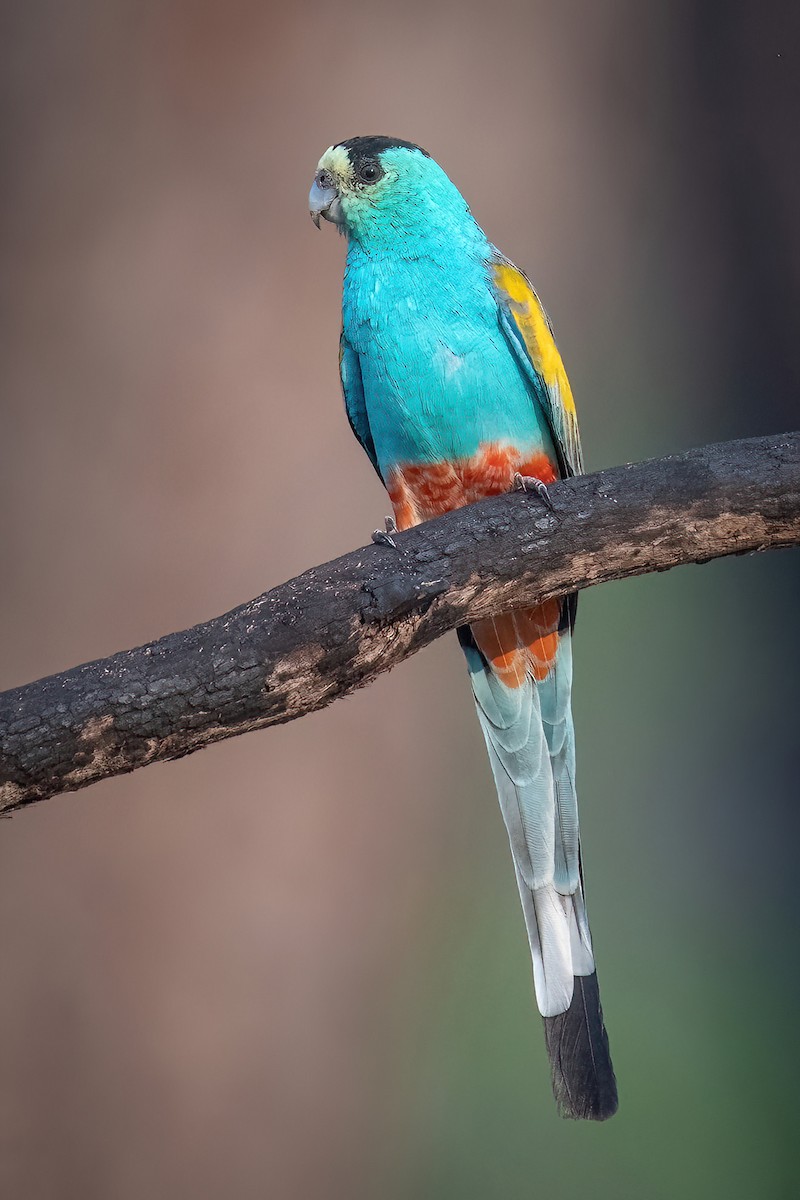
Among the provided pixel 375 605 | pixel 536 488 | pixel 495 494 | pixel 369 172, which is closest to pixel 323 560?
pixel 495 494

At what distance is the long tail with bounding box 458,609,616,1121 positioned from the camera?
189 cm

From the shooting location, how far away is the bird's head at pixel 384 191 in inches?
75.6

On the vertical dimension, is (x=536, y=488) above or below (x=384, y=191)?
below

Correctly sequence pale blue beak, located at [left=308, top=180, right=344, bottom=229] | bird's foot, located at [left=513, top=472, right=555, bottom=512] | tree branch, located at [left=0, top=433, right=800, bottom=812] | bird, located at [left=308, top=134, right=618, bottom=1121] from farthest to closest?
1. pale blue beak, located at [left=308, top=180, right=344, bottom=229]
2. bird, located at [left=308, top=134, right=618, bottom=1121]
3. bird's foot, located at [left=513, top=472, right=555, bottom=512]
4. tree branch, located at [left=0, top=433, right=800, bottom=812]

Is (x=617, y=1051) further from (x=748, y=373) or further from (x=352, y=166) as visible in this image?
(x=352, y=166)

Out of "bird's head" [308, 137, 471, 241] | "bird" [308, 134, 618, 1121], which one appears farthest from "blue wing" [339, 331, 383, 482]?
"bird's head" [308, 137, 471, 241]

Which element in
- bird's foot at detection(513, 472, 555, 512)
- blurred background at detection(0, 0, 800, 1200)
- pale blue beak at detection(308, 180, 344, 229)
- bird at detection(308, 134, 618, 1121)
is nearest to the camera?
bird's foot at detection(513, 472, 555, 512)

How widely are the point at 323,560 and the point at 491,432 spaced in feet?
3.56

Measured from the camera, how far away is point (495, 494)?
192cm

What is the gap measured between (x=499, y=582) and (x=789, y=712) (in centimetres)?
152

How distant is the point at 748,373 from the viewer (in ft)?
9.57

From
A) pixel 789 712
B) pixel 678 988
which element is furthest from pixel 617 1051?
pixel 789 712

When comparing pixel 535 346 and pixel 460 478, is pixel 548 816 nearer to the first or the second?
pixel 460 478

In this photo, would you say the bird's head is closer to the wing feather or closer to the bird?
the bird
